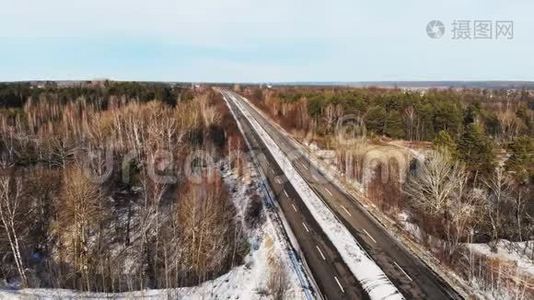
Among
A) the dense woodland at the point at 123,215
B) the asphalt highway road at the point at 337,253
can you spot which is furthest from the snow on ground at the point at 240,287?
the asphalt highway road at the point at 337,253

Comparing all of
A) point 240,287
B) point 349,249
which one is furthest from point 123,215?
point 349,249

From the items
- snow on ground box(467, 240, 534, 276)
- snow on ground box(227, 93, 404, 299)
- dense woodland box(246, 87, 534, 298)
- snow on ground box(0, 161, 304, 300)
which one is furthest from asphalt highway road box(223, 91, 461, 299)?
snow on ground box(467, 240, 534, 276)

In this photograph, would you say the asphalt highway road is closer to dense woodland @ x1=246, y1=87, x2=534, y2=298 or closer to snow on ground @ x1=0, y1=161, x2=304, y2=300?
snow on ground @ x1=0, y1=161, x2=304, y2=300

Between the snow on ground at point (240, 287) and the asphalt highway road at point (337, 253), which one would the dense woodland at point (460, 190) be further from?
the snow on ground at point (240, 287)

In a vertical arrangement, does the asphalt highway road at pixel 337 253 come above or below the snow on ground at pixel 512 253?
above

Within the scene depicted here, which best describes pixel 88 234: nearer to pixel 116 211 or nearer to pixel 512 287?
pixel 116 211

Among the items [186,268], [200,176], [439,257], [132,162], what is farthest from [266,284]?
[132,162]

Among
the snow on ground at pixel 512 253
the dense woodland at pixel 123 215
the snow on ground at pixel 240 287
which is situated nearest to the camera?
the snow on ground at pixel 240 287

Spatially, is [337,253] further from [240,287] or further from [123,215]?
[123,215]
